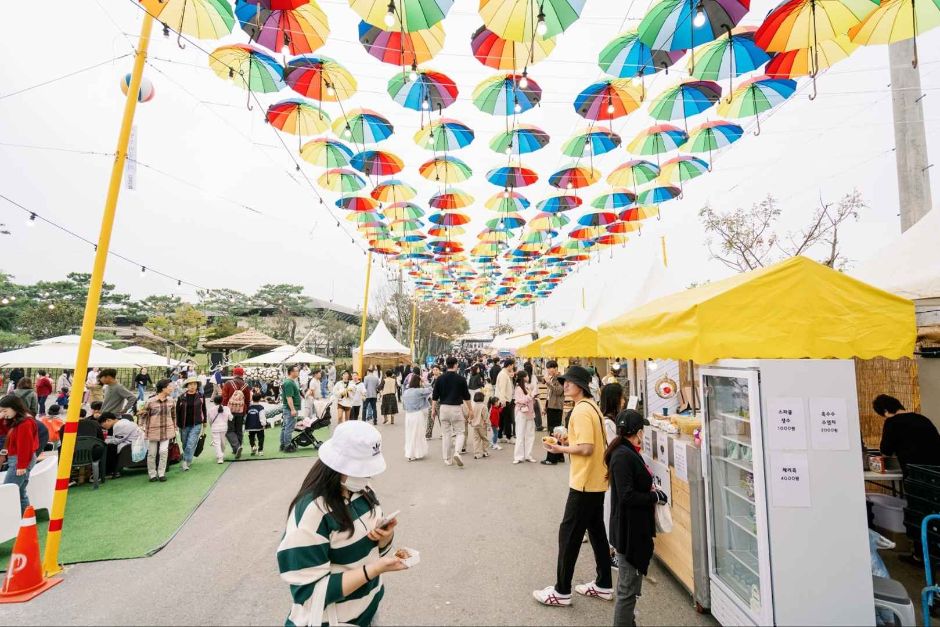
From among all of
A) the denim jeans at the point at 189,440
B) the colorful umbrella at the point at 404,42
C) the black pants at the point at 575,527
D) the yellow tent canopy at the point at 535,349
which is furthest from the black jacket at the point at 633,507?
the yellow tent canopy at the point at 535,349

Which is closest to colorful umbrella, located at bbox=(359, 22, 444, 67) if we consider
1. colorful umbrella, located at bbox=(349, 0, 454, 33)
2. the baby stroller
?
colorful umbrella, located at bbox=(349, 0, 454, 33)

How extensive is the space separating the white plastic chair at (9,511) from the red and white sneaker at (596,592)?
5.85 metres

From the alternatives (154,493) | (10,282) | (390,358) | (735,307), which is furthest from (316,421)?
(10,282)

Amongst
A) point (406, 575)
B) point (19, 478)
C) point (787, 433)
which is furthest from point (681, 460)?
point (19, 478)

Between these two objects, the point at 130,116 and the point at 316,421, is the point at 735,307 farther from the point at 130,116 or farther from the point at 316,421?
the point at 316,421

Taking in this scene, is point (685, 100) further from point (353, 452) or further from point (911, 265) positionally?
point (353, 452)

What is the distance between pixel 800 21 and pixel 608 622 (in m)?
6.40

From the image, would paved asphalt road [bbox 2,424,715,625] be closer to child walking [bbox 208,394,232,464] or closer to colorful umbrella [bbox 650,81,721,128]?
child walking [bbox 208,394,232,464]

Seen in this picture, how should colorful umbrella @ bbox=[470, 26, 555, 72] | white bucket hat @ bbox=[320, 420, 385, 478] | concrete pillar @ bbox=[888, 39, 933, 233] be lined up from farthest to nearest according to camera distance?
concrete pillar @ bbox=[888, 39, 933, 233] < colorful umbrella @ bbox=[470, 26, 555, 72] < white bucket hat @ bbox=[320, 420, 385, 478]

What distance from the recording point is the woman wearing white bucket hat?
170 centimetres

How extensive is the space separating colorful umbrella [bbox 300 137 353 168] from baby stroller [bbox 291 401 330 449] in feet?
19.4

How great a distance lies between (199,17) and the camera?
4.73m

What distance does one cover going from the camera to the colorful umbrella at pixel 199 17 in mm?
4579

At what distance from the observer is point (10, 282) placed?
29156 mm
